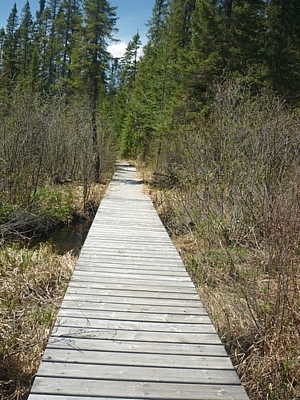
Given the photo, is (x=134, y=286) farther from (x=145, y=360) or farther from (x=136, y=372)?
(x=136, y=372)

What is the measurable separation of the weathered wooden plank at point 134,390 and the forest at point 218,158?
32.2 inches

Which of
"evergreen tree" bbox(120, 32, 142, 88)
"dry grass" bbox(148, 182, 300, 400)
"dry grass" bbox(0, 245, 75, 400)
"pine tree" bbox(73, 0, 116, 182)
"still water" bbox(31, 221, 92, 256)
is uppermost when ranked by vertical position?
"evergreen tree" bbox(120, 32, 142, 88)

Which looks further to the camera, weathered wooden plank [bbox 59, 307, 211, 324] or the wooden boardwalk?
weathered wooden plank [bbox 59, 307, 211, 324]

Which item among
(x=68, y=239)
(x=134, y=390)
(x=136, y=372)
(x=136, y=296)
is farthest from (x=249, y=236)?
(x=68, y=239)

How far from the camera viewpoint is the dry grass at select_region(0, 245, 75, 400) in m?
3.12

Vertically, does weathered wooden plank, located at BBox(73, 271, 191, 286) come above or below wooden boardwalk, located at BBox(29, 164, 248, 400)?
below

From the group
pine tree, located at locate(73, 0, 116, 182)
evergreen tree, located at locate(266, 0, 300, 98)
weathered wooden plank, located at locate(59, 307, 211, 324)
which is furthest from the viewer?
pine tree, located at locate(73, 0, 116, 182)

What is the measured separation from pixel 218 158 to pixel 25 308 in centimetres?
458

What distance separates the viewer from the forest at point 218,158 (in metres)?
3.27

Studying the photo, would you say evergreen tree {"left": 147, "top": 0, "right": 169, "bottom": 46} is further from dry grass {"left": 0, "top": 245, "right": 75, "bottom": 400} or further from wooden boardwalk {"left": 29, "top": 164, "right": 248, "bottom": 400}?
wooden boardwalk {"left": 29, "top": 164, "right": 248, "bottom": 400}

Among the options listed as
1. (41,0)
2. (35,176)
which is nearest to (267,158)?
(35,176)

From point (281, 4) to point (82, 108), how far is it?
921 centimetres

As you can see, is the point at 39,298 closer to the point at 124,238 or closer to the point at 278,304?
the point at 124,238

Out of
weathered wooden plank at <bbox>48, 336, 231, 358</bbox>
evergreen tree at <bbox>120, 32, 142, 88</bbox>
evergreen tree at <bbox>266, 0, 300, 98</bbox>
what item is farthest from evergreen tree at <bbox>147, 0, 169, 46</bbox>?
weathered wooden plank at <bbox>48, 336, 231, 358</bbox>
